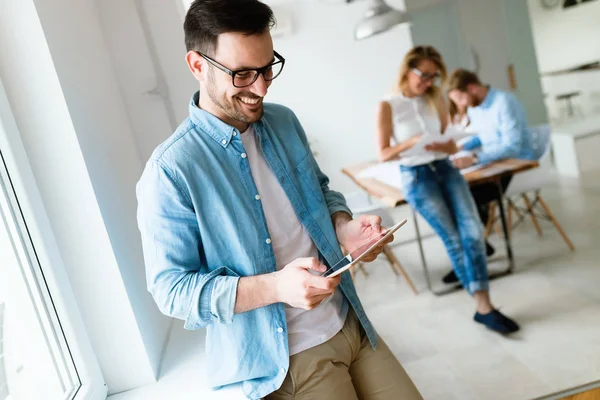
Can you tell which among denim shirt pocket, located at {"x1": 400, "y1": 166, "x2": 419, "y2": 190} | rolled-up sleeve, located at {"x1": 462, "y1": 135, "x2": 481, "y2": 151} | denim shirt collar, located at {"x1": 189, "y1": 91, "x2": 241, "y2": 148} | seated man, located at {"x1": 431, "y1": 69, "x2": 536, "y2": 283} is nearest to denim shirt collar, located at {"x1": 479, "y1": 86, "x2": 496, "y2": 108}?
seated man, located at {"x1": 431, "y1": 69, "x2": 536, "y2": 283}

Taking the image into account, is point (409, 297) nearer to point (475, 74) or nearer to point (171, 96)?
point (475, 74)

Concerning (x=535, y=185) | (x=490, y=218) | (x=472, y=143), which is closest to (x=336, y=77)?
(x=472, y=143)

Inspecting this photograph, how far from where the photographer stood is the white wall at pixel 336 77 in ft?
6.42

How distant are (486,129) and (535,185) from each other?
0.31 meters

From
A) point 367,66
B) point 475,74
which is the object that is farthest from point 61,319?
point 475,74

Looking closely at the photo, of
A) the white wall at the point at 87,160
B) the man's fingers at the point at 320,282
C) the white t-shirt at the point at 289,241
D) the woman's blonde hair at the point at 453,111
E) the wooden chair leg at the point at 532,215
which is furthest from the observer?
the wooden chair leg at the point at 532,215

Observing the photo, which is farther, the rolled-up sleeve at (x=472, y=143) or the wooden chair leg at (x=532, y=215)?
the wooden chair leg at (x=532, y=215)

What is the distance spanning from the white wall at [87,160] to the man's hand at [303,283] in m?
0.70

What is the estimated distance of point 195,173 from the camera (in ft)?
3.98

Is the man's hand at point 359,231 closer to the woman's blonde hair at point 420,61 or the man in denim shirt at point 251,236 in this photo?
the man in denim shirt at point 251,236

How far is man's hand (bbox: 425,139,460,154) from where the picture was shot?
81.8 inches

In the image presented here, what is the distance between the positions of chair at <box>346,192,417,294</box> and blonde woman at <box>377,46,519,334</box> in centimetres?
11

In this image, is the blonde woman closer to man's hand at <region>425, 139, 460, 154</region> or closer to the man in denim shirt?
man's hand at <region>425, 139, 460, 154</region>

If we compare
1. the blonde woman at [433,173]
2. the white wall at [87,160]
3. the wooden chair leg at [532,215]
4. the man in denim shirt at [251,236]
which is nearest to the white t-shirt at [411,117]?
the blonde woman at [433,173]
